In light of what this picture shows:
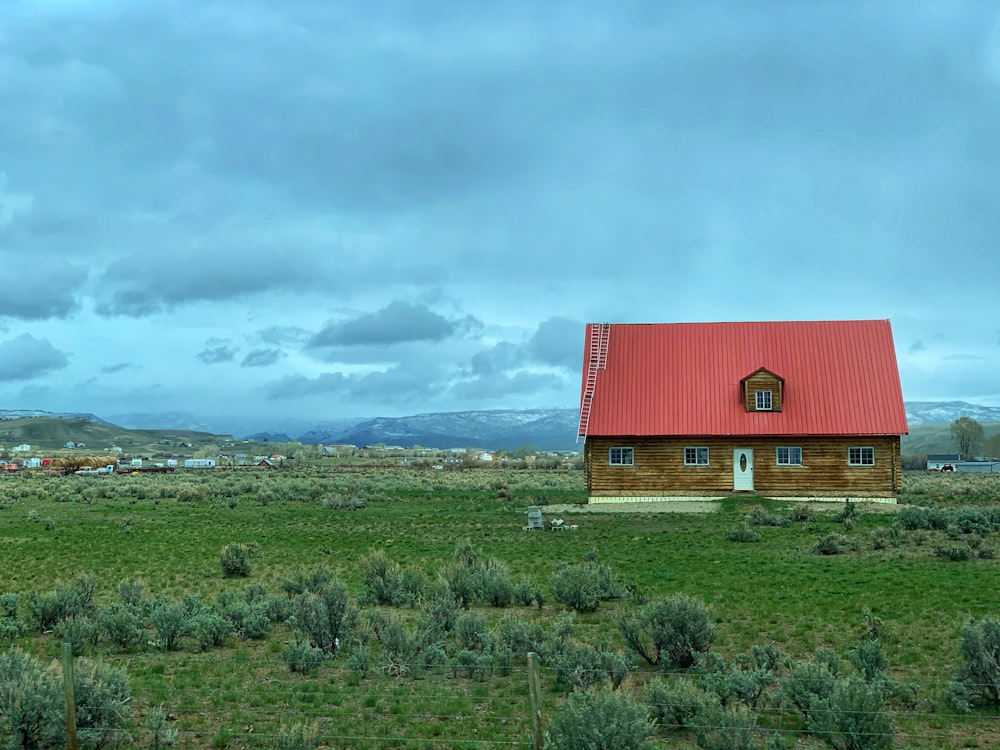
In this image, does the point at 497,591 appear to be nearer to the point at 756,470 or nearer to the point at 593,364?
the point at 756,470

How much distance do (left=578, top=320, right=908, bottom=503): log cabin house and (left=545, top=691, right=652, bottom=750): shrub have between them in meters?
26.8

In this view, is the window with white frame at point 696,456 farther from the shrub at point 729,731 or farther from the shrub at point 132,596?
the shrub at point 729,731

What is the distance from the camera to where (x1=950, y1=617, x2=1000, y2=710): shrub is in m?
9.03

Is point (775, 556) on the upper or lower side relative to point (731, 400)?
lower

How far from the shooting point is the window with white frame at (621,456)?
3434 centimetres

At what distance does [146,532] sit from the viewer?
2644 centimetres

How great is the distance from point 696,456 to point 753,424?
2.51 metres

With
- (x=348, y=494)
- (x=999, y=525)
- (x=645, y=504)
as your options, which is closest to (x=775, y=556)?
(x=999, y=525)

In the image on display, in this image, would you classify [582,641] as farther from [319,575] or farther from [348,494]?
[348,494]

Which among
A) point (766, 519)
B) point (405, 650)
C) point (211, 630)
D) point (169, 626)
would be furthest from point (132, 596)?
point (766, 519)

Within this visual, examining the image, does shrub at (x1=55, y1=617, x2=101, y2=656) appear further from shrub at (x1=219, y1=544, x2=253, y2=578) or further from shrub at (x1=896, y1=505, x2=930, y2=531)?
shrub at (x1=896, y1=505, x2=930, y2=531)

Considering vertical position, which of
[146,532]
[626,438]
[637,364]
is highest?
[637,364]

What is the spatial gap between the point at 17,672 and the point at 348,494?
110ft

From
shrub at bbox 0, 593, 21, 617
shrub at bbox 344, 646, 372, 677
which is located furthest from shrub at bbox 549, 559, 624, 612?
shrub at bbox 0, 593, 21, 617
